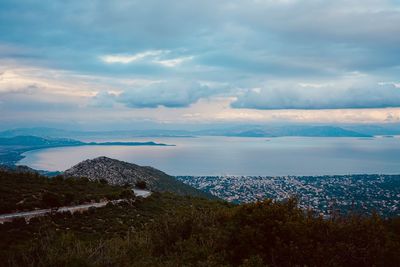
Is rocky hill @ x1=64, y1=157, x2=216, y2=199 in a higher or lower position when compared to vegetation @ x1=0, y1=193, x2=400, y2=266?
lower

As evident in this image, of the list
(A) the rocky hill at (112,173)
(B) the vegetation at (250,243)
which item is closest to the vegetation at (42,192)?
(B) the vegetation at (250,243)

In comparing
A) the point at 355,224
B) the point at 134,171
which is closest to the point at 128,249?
the point at 355,224

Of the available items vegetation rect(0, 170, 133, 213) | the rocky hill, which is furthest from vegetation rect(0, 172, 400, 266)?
the rocky hill

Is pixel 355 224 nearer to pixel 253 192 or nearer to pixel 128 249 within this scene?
pixel 128 249

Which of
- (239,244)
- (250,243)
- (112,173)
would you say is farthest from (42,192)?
(112,173)

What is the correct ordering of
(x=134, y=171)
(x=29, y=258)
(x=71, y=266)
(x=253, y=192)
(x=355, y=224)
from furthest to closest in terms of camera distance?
(x=253, y=192), (x=134, y=171), (x=355, y=224), (x=29, y=258), (x=71, y=266)

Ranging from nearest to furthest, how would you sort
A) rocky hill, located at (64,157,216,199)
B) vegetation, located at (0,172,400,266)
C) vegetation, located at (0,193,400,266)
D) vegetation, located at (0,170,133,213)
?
vegetation, located at (0,172,400,266), vegetation, located at (0,193,400,266), vegetation, located at (0,170,133,213), rocky hill, located at (64,157,216,199)

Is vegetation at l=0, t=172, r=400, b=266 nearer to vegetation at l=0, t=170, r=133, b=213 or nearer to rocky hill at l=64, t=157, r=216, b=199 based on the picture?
vegetation at l=0, t=170, r=133, b=213

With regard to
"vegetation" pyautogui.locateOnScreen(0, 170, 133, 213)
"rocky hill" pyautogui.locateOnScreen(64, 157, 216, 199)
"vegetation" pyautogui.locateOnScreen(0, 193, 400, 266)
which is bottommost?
"rocky hill" pyautogui.locateOnScreen(64, 157, 216, 199)

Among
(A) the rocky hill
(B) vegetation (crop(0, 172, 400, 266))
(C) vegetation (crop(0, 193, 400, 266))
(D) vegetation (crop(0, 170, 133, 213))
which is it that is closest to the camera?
(B) vegetation (crop(0, 172, 400, 266))
